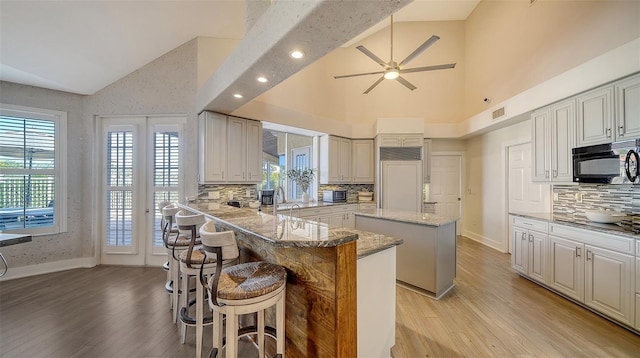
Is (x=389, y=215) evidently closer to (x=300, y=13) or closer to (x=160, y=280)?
(x=300, y=13)

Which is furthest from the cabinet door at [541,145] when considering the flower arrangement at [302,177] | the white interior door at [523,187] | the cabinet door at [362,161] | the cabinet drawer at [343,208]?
the flower arrangement at [302,177]

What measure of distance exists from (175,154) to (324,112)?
10.6ft

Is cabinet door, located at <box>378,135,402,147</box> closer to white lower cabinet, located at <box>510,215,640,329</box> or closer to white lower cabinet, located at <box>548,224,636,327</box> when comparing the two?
white lower cabinet, located at <box>510,215,640,329</box>

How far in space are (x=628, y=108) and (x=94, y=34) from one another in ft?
21.1

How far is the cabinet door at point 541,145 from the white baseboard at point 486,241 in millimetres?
1871

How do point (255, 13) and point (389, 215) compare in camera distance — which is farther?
point (389, 215)

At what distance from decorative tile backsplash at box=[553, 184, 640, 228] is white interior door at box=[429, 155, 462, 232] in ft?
7.71

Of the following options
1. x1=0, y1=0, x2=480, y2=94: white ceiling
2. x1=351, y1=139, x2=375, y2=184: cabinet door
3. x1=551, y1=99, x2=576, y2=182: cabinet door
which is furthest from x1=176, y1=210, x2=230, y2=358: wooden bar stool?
x1=551, y1=99, x2=576, y2=182: cabinet door

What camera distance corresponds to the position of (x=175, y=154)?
4.11 m

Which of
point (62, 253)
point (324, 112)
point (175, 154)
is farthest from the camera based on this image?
point (324, 112)

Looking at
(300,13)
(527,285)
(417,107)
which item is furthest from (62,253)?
(417,107)

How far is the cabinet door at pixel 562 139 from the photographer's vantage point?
3.16 metres

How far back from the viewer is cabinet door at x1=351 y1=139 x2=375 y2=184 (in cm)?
582

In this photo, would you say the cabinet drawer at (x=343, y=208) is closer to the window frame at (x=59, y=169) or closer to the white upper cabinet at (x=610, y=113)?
the white upper cabinet at (x=610, y=113)
